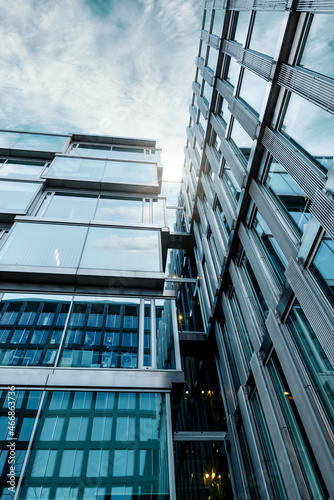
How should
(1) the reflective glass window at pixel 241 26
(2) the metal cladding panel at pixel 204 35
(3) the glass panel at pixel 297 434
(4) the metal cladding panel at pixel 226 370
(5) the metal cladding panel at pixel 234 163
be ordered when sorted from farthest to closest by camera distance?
(2) the metal cladding panel at pixel 204 35 → (1) the reflective glass window at pixel 241 26 → (5) the metal cladding panel at pixel 234 163 → (4) the metal cladding panel at pixel 226 370 → (3) the glass panel at pixel 297 434

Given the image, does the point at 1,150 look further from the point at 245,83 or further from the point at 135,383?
the point at 135,383

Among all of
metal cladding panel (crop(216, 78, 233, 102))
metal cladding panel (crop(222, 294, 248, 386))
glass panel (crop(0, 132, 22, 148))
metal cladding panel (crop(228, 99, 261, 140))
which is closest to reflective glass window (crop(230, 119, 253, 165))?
metal cladding panel (crop(228, 99, 261, 140))

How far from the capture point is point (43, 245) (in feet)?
42.5

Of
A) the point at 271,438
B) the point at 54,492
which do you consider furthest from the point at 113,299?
the point at 271,438

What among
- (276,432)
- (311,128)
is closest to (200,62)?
(311,128)

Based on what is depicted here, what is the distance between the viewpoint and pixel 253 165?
1062 centimetres

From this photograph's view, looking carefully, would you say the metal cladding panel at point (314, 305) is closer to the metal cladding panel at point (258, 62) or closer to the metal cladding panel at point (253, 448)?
the metal cladding panel at point (253, 448)

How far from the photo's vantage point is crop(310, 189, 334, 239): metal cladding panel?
6133 mm

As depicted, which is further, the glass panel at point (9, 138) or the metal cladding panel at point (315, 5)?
the glass panel at point (9, 138)

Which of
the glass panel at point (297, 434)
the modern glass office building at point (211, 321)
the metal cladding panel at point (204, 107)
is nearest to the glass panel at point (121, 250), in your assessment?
the modern glass office building at point (211, 321)

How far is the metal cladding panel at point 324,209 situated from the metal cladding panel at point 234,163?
4.84 meters

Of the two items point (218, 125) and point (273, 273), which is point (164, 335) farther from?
point (218, 125)

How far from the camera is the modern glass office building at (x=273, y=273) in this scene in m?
6.47

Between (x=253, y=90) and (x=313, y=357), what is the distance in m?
10.6
